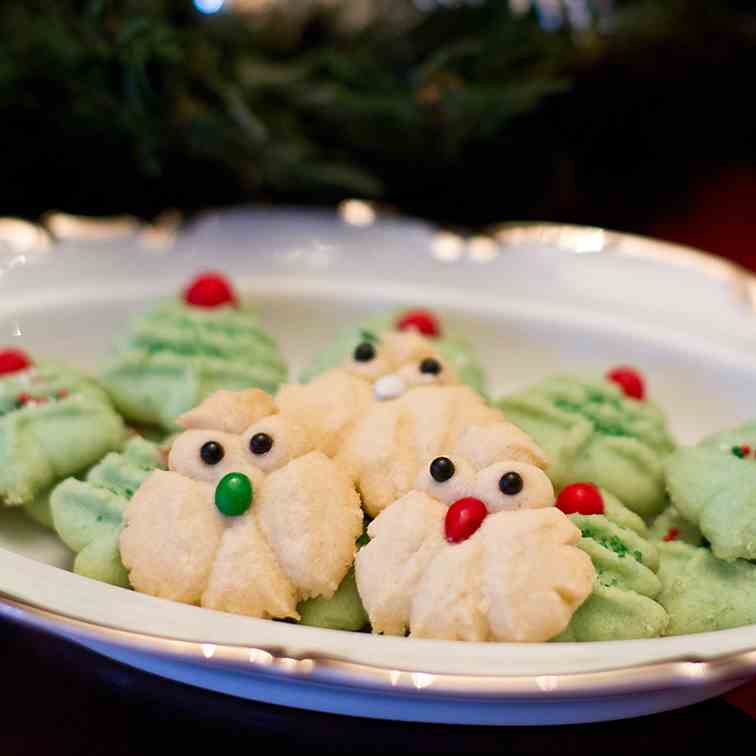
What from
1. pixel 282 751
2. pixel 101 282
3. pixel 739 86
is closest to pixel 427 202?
pixel 101 282

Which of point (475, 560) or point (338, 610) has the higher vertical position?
point (475, 560)

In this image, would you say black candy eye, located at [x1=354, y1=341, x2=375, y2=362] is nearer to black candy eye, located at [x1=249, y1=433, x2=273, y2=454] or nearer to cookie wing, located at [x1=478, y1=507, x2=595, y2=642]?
black candy eye, located at [x1=249, y1=433, x2=273, y2=454]

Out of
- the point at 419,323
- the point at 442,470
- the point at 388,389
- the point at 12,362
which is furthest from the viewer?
the point at 419,323

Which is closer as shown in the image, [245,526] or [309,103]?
[245,526]

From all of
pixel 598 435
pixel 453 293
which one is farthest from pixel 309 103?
pixel 598 435

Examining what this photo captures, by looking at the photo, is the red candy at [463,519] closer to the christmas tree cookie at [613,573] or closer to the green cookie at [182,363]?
the christmas tree cookie at [613,573]

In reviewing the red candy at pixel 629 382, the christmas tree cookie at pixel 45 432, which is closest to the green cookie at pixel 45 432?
the christmas tree cookie at pixel 45 432

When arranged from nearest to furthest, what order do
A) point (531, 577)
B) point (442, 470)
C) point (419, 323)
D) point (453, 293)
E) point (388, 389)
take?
point (531, 577)
point (442, 470)
point (388, 389)
point (419, 323)
point (453, 293)

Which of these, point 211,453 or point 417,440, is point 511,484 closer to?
point 417,440
